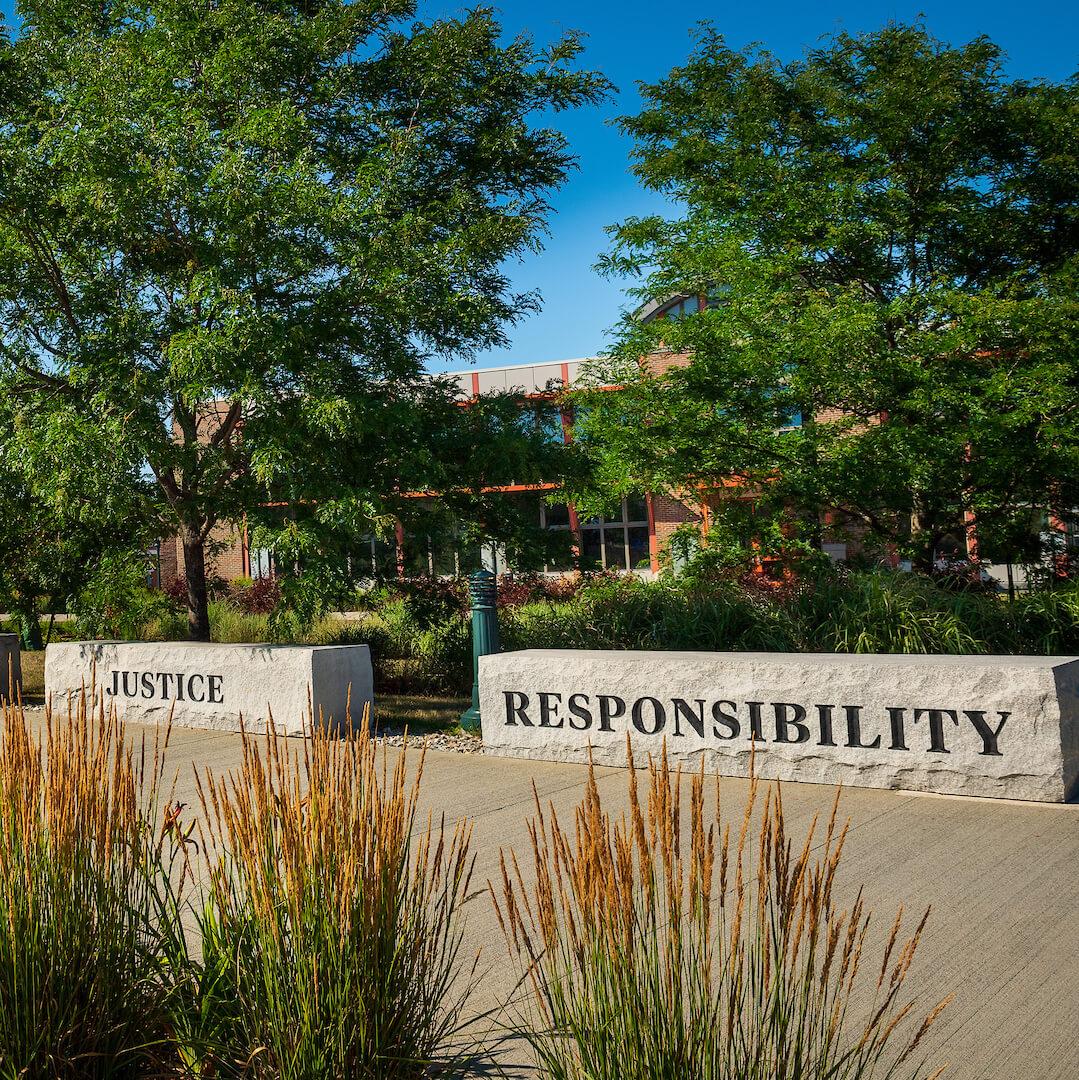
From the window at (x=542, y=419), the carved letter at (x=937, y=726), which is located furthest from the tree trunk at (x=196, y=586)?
the carved letter at (x=937, y=726)

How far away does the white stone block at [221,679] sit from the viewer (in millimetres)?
9383

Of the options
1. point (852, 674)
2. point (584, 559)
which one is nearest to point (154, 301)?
point (584, 559)

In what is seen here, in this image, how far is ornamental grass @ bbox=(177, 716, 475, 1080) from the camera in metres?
2.68

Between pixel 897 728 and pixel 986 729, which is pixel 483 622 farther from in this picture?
pixel 986 729

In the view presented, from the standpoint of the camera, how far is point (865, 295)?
1334 centimetres

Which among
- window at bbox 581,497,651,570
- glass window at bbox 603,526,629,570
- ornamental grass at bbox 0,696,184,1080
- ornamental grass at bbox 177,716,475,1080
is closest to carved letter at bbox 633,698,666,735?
ornamental grass at bbox 177,716,475,1080

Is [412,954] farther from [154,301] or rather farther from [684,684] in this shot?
[154,301]

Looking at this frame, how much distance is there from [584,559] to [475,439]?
194 centimetres

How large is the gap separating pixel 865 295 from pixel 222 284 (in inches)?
315

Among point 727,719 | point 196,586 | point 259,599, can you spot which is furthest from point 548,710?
point 259,599

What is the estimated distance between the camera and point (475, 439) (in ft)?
36.2

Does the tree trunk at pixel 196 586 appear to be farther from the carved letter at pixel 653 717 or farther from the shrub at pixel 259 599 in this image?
the carved letter at pixel 653 717

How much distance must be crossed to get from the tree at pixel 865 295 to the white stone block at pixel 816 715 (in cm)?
485

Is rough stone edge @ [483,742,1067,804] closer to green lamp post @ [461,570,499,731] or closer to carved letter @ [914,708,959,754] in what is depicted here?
carved letter @ [914,708,959,754]
